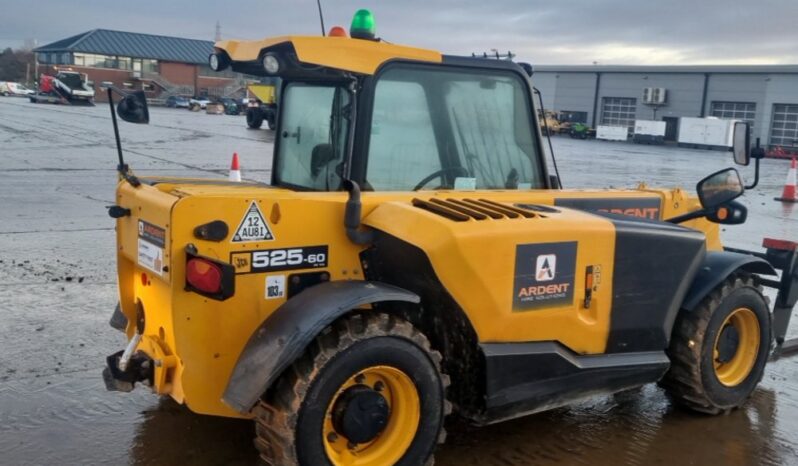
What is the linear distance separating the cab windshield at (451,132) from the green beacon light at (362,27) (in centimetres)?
30

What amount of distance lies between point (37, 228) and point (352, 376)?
7.45m

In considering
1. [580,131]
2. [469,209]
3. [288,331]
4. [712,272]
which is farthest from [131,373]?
[580,131]

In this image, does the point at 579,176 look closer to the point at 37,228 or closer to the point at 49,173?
the point at 49,173

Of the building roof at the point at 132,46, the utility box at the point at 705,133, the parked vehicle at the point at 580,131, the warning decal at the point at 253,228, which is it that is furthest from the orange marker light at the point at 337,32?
the building roof at the point at 132,46

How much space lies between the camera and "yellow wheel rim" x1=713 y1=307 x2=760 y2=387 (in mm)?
4629

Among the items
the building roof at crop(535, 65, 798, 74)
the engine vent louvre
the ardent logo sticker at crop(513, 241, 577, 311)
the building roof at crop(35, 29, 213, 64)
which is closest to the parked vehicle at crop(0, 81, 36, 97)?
the building roof at crop(35, 29, 213, 64)

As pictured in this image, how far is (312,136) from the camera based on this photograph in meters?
4.14

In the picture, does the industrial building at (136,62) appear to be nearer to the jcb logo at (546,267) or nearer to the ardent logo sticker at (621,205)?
the ardent logo sticker at (621,205)

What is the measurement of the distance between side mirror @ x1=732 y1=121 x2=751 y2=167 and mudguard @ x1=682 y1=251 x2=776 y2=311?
Answer: 57 cm

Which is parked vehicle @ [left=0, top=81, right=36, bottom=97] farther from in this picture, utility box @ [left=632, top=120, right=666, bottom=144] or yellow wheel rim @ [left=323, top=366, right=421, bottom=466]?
yellow wheel rim @ [left=323, top=366, right=421, bottom=466]

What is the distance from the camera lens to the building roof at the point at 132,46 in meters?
80.0

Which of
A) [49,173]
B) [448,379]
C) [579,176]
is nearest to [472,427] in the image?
[448,379]

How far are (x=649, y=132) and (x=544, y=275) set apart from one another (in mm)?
49372

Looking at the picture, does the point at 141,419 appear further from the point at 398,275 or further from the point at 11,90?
the point at 11,90
